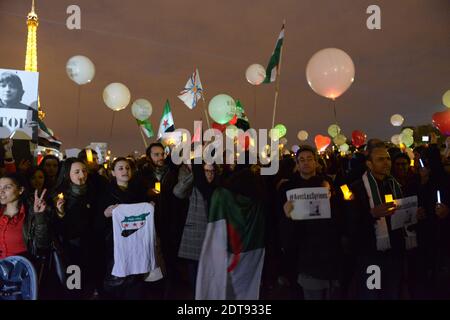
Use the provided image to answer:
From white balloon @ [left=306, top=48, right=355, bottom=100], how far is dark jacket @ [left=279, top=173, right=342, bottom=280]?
2.82 meters

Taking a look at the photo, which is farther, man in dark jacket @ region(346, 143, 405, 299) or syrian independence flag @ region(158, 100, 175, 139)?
syrian independence flag @ region(158, 100, 175, 139)

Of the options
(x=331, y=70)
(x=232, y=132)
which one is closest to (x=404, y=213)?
(x=331, y=70)

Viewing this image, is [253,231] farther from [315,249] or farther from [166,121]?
[166,121]

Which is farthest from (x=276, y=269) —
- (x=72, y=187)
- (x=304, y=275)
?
(x=72, y=187)

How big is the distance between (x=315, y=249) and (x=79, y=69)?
7787 millimetres

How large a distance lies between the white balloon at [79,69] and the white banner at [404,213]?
7970mm

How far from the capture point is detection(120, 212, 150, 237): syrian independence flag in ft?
14.5

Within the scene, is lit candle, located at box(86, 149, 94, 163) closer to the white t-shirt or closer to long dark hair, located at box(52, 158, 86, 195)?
long dark hair, located at box(52, 158, 86, 195)

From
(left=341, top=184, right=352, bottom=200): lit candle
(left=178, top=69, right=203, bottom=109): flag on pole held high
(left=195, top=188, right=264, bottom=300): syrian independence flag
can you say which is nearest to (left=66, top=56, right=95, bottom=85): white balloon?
(left=178, top=69, right=203, bottom=109): flag on pole held high

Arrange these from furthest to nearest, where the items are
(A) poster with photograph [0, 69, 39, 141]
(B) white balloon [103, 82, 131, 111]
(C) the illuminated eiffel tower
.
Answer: (C) the illuminated eiffel tower → (B) white balloon [103, 82, 131, 111] → (A) poster with photograph [0, 69, 39, 141]

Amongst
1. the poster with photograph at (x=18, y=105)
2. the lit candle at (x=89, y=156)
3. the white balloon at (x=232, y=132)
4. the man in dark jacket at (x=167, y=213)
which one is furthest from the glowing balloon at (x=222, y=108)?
the man in dark jacket at (x=167, y=213)

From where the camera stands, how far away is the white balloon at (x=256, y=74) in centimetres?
1197

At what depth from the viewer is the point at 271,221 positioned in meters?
4.74
